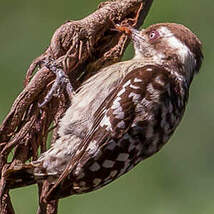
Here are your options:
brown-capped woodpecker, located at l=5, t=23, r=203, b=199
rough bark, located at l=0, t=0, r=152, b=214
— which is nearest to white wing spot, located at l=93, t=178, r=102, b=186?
brown-capped woodpecker, located at l=5, t=23, r=203, b=199

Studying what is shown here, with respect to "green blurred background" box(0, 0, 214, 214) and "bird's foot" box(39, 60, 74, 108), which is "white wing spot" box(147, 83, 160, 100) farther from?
"green blurred background" box(0, 0, 214, 214)

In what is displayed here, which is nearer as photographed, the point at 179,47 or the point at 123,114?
the point at 123,114

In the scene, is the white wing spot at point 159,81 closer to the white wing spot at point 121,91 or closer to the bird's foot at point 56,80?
the white wing spot at point 121,91

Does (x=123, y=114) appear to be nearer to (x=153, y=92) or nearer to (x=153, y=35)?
(x=153, y=92)

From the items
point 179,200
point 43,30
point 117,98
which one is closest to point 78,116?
point 117,98

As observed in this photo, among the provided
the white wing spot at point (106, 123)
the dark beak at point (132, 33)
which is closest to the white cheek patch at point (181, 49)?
the dark beak at point (132, 33)

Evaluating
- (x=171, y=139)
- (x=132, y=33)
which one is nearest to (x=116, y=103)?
(x=132, y=33)

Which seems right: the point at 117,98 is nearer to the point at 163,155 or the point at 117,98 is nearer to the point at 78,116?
the point at 78,116
